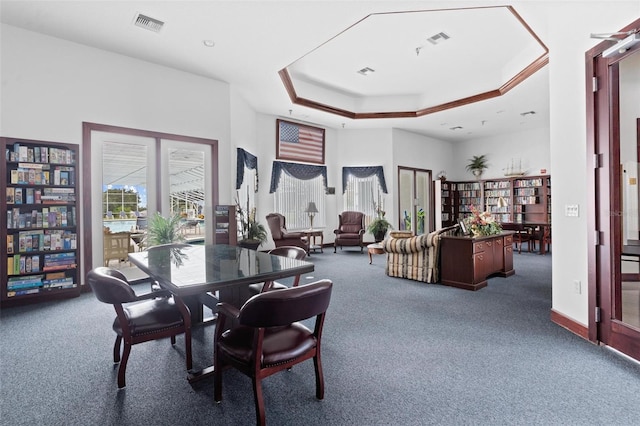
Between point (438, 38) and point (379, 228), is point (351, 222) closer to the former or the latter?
point (379, 228)

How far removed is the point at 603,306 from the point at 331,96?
6.50 meters

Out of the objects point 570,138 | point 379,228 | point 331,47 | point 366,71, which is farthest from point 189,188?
point 570,138

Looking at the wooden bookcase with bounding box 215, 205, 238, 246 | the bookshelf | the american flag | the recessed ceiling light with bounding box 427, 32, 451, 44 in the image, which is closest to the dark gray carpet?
the wooden bookcase with bounding box 215, 205, 238, 246

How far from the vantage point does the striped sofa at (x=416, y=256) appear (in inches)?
192

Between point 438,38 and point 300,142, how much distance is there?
4218 mm

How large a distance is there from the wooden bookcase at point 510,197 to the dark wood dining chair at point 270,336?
8.00m

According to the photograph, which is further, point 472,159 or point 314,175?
point 472,159

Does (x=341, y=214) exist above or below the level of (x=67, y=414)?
above

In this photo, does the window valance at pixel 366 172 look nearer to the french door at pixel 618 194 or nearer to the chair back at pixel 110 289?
the french door at pixel 618 194

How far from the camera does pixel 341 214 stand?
906 cm

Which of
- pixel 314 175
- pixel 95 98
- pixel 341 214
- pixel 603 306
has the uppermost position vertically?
pixel 95 98

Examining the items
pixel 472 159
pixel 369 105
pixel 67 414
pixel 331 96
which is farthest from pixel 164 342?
pixel 472 159

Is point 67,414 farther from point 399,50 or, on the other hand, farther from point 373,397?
point 399,50

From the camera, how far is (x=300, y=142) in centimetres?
853
